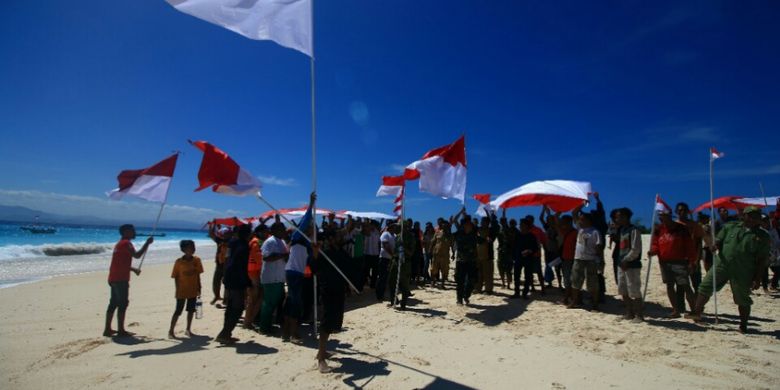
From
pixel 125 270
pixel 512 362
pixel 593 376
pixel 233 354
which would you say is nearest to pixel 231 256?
pixel 233 354

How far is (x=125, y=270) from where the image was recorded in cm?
671

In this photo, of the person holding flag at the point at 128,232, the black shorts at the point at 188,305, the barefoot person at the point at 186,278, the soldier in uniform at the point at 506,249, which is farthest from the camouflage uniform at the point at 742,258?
the person holding flag at the point at 128,232

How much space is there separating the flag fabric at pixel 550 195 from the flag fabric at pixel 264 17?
5.85 m

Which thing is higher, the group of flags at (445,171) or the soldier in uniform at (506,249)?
the group of flags at (445,171)

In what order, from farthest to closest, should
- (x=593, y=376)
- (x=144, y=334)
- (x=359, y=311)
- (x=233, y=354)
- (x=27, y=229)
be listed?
1. (x=27, y=229)
2. (x=359, y=311)
3. (x=144, y=334)
4. (x=233, y=354)
5. (x=593, y=376)

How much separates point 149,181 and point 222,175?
2.50 m

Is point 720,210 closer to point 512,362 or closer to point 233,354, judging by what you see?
point 512,362

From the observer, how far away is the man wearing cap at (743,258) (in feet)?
20.6

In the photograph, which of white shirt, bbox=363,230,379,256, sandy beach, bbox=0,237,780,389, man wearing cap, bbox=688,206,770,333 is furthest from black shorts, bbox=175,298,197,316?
man wearing cap, bbox=688,206,770,333

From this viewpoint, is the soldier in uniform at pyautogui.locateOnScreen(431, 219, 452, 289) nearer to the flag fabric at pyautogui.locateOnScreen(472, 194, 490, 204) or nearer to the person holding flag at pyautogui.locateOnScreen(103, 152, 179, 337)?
the flag fabric at pyautogui.locateOnScreen(472, 194, 490, 204)

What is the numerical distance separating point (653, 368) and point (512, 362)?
1.76 meters

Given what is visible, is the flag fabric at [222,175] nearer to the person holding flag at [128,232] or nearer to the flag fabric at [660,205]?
the person holding flag at [128,232]

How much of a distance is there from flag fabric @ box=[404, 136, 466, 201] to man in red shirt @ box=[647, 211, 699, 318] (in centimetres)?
383

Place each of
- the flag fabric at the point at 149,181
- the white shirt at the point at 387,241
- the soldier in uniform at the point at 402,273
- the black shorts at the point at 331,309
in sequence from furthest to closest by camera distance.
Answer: the white shirt at the point at 387,241, the soldier in uniform at the point at 402,273, the flag fabric at the point at 149,181, the black shorts at the point at 331,309
